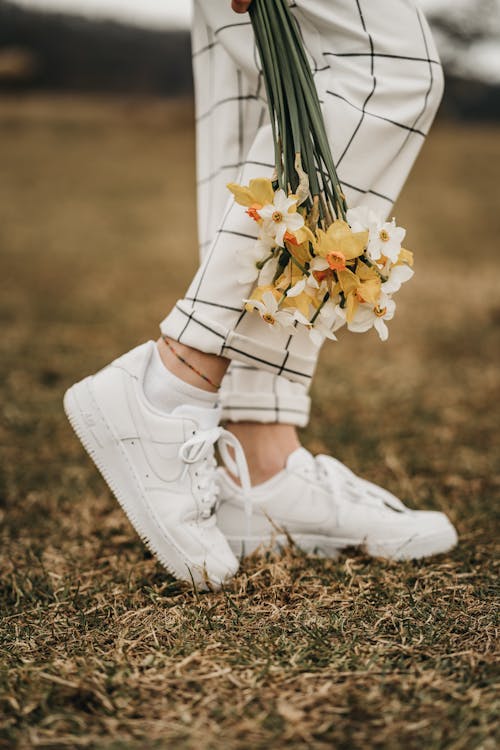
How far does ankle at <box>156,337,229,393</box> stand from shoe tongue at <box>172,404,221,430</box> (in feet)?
0.11

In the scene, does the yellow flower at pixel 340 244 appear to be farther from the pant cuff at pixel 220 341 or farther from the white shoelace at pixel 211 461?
the white shoelace at pixel 211 461

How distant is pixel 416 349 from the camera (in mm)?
3195

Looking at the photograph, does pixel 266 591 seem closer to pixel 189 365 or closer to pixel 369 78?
pixel 189 365

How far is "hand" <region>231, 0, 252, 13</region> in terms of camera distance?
1.12m

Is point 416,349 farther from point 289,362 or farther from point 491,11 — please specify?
point 491,11

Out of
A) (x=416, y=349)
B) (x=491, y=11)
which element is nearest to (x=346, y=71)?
(x=416, y=349)

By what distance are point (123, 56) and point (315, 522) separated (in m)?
13.3

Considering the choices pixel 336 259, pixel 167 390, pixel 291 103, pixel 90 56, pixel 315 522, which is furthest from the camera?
pixel 90 56

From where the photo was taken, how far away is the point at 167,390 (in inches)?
46.9

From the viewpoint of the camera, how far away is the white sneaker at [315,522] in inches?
52.5

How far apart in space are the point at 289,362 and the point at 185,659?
468mm

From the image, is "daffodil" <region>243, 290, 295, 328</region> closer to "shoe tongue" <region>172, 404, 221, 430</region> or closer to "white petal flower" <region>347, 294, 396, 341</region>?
"white petal flower" <region>347, 294, 396, 341</region>

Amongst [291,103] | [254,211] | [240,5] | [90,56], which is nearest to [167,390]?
[254,211]

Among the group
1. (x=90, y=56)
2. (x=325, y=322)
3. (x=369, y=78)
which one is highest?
(x=90, y=56)
